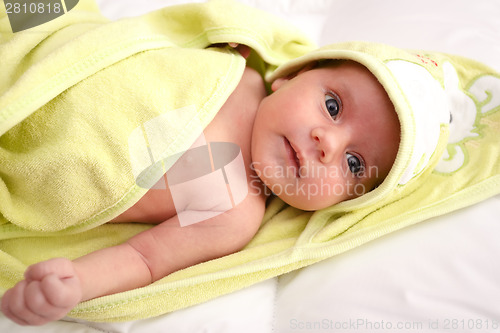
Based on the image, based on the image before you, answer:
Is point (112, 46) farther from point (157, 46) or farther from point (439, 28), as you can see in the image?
point (439, 28)

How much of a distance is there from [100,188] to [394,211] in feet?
2.03

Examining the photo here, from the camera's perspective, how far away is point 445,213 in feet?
3.13

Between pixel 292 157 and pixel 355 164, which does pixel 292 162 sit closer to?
pixel 292 157

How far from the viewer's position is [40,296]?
2.13ft

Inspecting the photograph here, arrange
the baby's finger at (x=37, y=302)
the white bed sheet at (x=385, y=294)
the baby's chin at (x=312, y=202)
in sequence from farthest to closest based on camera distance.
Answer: the baby's chin at (x=312, y=202) → the white bed sheet at (x=385, y=294) → the baby's finger at (x=37, y=302)

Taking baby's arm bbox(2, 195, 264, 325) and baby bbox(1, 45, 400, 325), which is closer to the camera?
baby's arm bbox(2, 195, 264, 325)

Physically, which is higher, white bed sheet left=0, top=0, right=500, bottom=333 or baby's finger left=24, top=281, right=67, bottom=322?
baby's finger left=24, top=281, right=67, bottom=322

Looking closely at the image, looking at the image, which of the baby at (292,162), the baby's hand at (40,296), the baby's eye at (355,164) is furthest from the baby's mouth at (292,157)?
the baby's hand at (40,296)

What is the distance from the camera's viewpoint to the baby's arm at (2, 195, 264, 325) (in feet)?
2.16

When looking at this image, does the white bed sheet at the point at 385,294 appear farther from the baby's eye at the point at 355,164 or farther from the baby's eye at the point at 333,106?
the baby's eye at the point at 333,106

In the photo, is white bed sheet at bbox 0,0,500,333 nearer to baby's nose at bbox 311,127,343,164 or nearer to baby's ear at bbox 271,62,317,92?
baby's nose at bbox 311,127,343,164

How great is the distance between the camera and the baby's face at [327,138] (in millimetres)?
911

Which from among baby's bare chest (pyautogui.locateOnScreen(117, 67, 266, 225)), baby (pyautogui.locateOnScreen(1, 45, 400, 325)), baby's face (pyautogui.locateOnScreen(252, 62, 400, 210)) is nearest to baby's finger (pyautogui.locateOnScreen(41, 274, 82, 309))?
baby (pyautogui.locateOnScreen(1, 45, 400, 325))

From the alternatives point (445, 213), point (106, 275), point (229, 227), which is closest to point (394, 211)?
point (445, 213)
